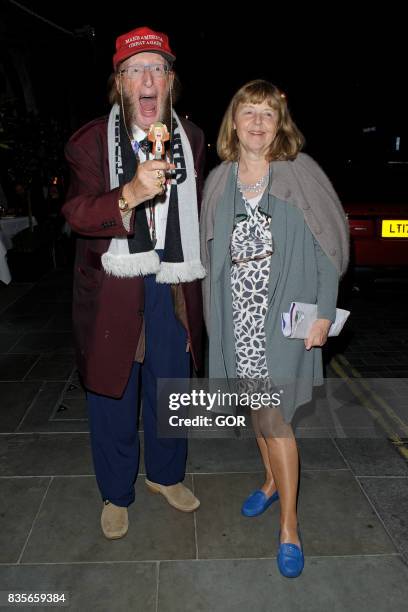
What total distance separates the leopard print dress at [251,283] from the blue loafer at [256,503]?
2.53 ft

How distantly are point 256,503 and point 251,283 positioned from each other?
1.22 m

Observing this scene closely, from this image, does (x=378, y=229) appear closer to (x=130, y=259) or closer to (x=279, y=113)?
(x=279, y=113)

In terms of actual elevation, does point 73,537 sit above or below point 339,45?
below

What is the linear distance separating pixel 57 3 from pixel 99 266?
40.7ft

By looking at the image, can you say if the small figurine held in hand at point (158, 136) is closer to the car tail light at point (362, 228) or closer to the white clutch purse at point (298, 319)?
the white clutch purse at point (298, 319)

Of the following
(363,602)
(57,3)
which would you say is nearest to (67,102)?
(57,3)

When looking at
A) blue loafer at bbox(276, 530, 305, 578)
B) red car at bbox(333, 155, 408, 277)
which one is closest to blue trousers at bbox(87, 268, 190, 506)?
blue loafer at bbox(276, 530, 305, 578)

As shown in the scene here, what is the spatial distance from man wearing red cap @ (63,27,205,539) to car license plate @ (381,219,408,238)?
413 centimetres

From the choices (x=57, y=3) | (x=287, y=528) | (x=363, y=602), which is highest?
(x=57, y=3)

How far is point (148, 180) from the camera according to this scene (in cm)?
184

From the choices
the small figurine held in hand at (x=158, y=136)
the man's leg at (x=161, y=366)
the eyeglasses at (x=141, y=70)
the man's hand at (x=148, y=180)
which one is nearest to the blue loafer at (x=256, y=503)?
the man's leg at (x=161, y=366)

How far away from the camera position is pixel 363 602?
7.04 ft

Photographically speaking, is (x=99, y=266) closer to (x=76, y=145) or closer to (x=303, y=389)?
(x=76, y=145)

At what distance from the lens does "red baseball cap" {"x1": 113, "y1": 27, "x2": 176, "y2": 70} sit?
2.13 m
